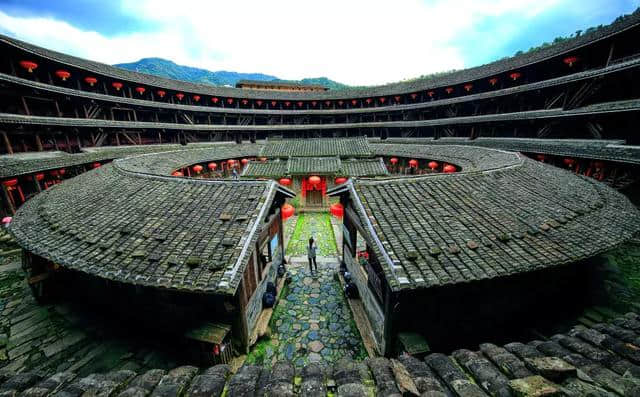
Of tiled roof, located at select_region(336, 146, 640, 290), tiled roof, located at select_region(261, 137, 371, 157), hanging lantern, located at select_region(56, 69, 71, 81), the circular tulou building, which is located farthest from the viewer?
tiled roof, located at select_region(261, 137, 371, 157)

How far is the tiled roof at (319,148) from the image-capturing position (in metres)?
25.2

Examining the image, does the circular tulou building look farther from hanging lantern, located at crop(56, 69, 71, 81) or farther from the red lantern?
hanging lantern, located at crop(56, 69, 71, 81)

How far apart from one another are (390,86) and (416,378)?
1726 inches

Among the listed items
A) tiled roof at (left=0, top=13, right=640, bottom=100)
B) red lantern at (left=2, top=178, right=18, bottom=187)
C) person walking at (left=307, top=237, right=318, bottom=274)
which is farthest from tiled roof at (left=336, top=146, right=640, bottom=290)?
red lantern at (left=2, top=178, right=18, bottom=187)

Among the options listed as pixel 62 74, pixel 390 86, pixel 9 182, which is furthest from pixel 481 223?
pixel 390 86

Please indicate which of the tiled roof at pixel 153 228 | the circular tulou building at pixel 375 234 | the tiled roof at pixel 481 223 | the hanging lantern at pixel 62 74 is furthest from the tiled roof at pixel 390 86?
the tiled roof at pixel 153 228

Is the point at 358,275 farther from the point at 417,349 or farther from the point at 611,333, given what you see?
the point at 611,333

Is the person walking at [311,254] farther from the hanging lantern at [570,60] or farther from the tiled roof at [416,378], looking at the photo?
the hanging lantern at [570,60]

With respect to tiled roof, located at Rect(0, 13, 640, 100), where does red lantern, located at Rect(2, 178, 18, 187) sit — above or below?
below

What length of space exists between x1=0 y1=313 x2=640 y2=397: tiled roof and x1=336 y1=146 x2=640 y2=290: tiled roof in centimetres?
192

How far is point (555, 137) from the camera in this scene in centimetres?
1922

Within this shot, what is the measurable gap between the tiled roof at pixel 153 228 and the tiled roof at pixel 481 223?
380cm

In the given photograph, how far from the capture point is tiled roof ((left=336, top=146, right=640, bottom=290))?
17.8ft

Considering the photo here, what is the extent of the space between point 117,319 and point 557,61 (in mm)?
34813
